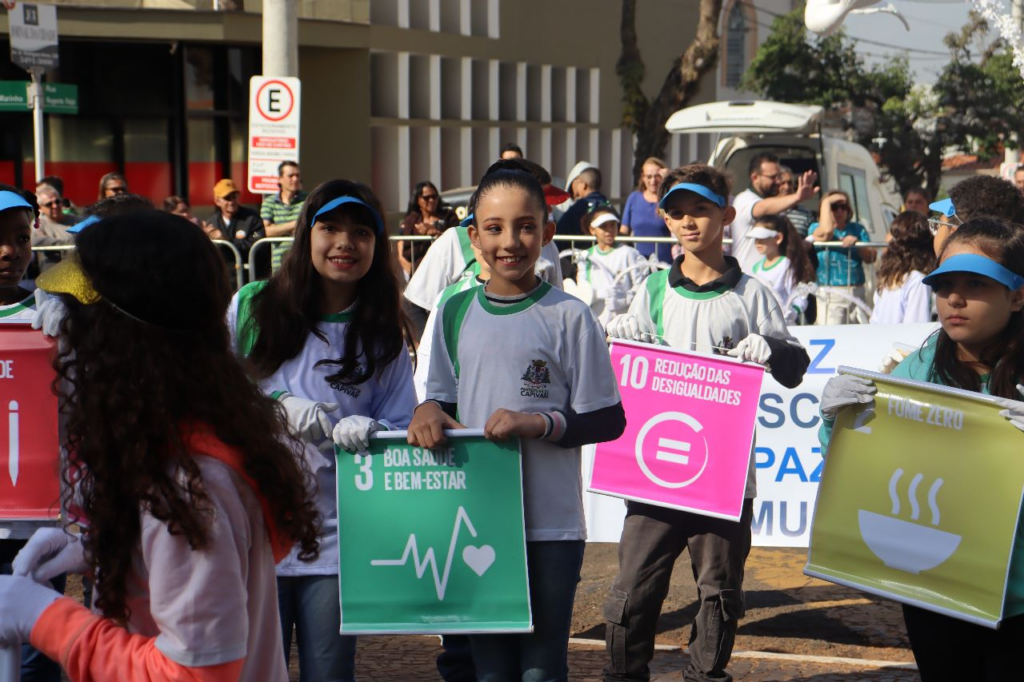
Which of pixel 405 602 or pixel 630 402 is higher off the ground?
pixel 630 402

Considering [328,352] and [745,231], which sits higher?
[745,231]

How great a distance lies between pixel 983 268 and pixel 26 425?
2984 mm

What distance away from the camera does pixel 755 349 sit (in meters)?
5.28

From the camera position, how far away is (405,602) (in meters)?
4.34

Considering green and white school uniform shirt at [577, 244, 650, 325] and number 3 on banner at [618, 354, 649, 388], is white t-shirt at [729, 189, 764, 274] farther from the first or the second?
number 3 on banner at [618, 354, 649, 388]

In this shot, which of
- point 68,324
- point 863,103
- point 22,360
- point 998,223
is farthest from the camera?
point 863,103

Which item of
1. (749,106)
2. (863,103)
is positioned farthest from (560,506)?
(863,103)

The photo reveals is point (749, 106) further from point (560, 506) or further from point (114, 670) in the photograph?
point (114, 670)

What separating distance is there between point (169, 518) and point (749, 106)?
18269 mm

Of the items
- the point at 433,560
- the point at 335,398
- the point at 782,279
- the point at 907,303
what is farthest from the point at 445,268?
the point at 782,279

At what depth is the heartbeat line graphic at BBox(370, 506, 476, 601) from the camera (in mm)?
4266

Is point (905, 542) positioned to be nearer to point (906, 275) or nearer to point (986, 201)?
point (986, 201)

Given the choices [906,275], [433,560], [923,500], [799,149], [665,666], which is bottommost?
[665,666]

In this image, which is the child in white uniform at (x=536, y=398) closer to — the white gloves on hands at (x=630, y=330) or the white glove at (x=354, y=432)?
the white glove at (x=354, y=432)
